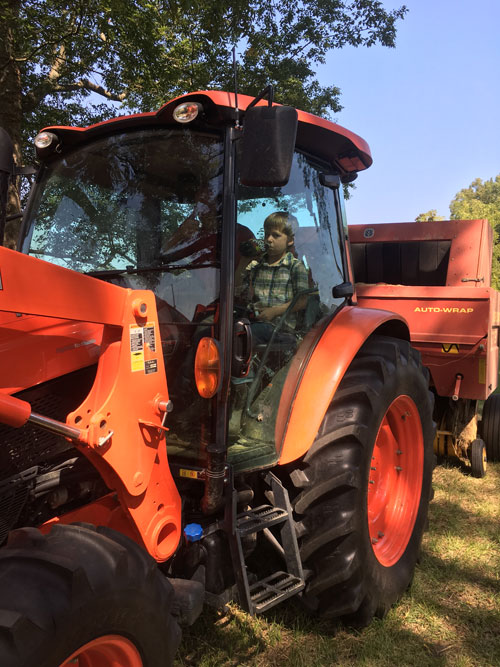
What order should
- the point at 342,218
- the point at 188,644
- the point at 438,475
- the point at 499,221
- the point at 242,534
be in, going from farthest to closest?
the point at 499,221
the point at 438,475
the point at 342,218
the point at 188,644
the point at 242,534

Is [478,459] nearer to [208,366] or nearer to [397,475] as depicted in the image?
[397,475]

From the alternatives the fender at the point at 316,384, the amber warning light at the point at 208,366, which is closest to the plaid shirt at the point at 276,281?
the fender at the point at 316,384

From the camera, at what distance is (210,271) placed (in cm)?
206

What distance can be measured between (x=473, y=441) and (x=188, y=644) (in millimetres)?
3203

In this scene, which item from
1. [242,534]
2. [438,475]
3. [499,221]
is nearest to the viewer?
[242,534]

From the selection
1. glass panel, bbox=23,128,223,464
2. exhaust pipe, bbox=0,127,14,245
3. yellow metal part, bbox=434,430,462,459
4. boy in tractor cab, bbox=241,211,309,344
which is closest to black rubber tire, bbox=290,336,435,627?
boy in tractor cab, bbox=241,211,309,344

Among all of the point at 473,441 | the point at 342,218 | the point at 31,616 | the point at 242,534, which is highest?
the point at 342,218

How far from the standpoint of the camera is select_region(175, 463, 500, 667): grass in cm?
223

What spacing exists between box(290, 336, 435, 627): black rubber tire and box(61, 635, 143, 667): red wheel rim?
922 millimetres

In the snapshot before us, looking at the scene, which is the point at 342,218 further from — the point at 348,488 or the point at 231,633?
the point at 231,633

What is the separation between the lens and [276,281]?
7.73 feet

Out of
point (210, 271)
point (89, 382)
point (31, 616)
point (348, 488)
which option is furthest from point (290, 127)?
point (31, 616)

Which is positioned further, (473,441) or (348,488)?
(473,441)

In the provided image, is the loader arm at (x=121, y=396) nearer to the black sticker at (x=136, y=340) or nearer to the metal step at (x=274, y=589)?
the black sticker at (x=136, y=340)
